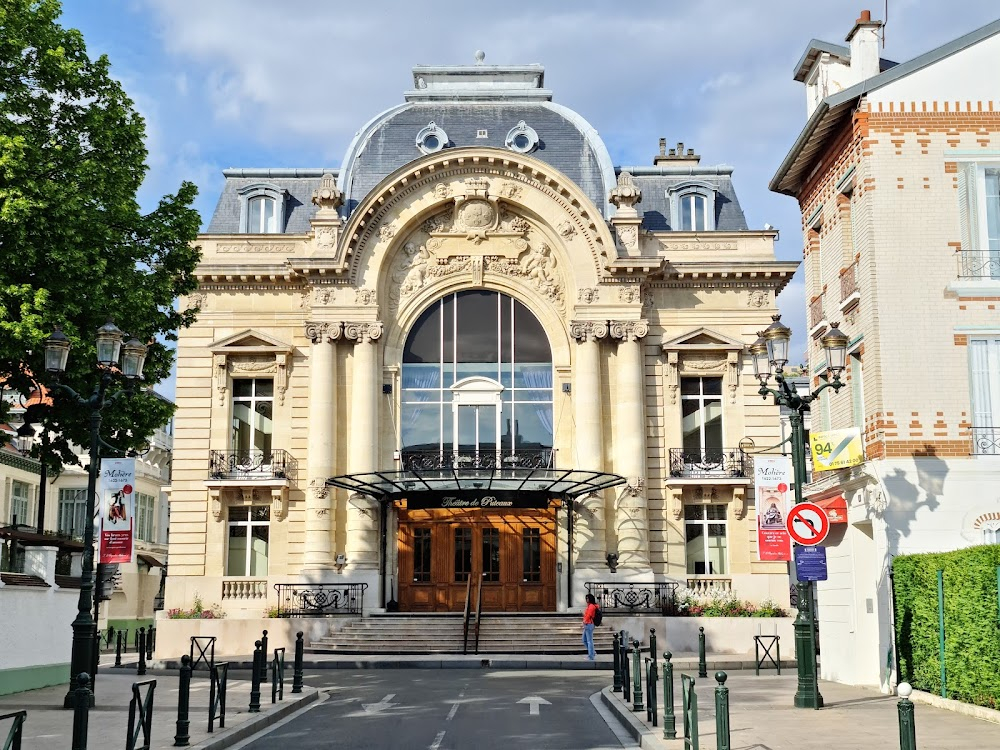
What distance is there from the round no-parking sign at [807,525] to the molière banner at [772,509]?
501 centimetres

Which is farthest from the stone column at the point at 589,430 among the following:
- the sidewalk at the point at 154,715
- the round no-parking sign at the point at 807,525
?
the round no-parking sign at the point at 807,525

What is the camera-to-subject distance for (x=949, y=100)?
73.9 ft

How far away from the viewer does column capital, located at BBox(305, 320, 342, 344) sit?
126 ft

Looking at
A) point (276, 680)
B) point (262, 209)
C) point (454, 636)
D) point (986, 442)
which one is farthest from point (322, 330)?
point (986, 442)

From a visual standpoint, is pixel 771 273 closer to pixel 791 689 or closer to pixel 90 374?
pixel 791 689

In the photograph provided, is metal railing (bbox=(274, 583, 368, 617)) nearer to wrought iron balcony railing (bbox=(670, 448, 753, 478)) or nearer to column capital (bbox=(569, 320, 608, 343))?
column capital (bbox=(569, 320, 608, 343))

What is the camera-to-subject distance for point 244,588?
37.7 m

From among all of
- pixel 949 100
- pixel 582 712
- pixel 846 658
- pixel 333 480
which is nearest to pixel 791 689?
pixel 846 658

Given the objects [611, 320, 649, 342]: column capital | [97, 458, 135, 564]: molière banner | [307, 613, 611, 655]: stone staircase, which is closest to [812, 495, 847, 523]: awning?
[307, 613, 611, 655]: stone staircase

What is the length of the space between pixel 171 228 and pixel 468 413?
16.3m

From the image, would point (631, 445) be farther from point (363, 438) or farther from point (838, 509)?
point (838, 509)

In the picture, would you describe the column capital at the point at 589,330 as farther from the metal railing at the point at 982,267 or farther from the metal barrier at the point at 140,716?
the metal barrier at the point at 140,716

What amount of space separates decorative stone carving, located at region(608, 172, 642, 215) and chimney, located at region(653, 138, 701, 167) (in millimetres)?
5297

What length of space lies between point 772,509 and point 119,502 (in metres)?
12.7
